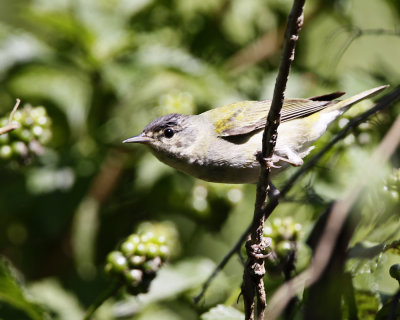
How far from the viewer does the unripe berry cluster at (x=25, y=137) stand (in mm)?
3020

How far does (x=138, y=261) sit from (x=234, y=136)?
38.7 inches

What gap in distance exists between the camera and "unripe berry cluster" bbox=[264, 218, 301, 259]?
2.66 metres

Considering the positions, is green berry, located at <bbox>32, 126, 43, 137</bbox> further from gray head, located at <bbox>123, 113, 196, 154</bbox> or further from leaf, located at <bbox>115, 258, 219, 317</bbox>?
leaf, located at <bbox>115, 258, 219, 317</bbox>

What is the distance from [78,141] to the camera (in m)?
Answer: 3.90

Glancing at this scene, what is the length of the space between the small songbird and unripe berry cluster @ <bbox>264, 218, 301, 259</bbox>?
34 centimetres

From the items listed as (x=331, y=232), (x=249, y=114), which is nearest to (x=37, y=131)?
(x=249, y=114)

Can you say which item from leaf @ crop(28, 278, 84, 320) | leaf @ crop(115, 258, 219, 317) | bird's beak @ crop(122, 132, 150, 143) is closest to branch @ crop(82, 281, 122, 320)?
leaf @ crop(115, 258, 219, 317)

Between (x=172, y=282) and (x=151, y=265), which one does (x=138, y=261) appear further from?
(x=172, y=282)

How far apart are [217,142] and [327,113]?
70 centimetres

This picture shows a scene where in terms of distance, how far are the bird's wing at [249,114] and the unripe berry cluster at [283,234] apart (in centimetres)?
64

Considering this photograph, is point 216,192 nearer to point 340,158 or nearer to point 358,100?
point 340,158

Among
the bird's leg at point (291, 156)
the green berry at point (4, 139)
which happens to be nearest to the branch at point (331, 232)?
the bird's leg at point (291, 156)

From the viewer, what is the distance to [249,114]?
330cm

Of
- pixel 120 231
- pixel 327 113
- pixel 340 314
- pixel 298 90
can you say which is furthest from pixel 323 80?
pixel 340 314
